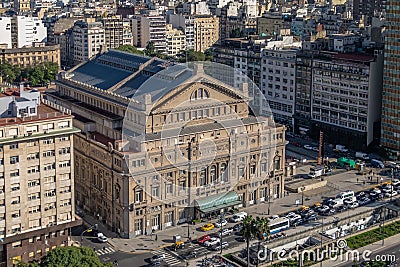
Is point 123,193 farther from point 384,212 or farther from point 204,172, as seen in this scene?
point 384,212

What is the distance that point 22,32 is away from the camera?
193750mm

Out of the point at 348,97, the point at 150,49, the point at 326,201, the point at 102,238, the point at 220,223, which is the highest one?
the point at 150,49

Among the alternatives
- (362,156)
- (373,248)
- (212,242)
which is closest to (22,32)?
(362,156)

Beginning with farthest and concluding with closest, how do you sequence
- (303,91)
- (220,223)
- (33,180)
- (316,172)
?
(303,91), (316,172), (220,223), (33,180)

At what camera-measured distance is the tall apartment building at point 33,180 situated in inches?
2717

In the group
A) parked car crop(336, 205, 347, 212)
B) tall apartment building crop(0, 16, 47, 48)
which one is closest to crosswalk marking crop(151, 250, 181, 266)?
parked car crop(336, 205, 347, 212)

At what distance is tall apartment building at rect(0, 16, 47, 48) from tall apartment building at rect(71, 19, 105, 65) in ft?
43.9

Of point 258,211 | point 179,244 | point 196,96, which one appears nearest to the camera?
point 179,244

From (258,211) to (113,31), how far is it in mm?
118545

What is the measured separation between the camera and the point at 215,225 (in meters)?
84.6

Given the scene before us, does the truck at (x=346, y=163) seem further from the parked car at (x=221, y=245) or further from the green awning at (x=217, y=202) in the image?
the parked car at (x=221, y=245)

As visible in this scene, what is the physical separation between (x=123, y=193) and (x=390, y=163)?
52906mm

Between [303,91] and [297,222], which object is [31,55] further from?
[297,222]

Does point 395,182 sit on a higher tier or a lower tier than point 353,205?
higher
